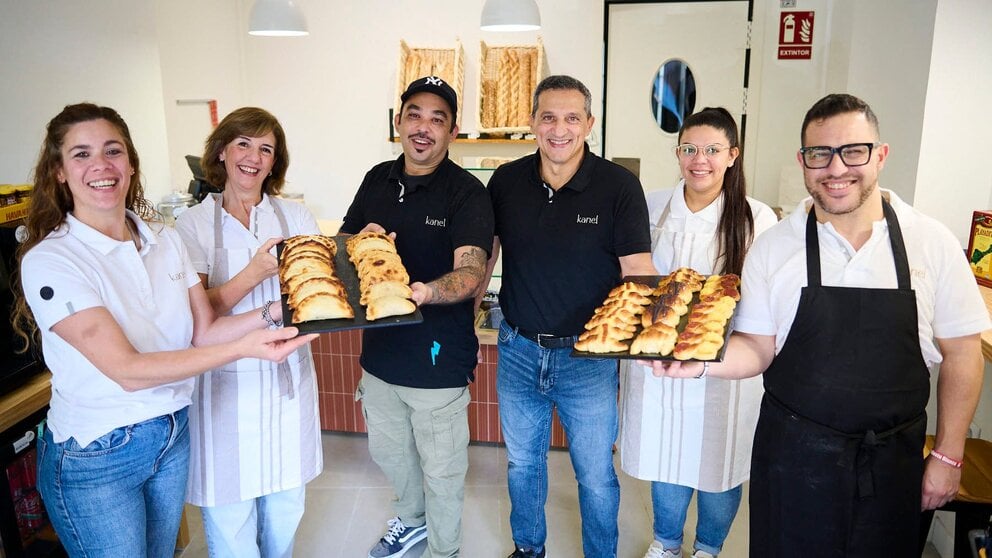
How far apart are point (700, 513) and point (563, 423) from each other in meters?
0.71

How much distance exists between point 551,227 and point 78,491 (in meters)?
1.62

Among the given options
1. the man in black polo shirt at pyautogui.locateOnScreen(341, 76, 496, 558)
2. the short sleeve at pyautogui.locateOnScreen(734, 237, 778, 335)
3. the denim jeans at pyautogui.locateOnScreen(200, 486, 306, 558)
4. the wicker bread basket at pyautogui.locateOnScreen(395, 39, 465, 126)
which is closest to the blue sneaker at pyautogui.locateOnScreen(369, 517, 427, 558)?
the man in black polo shirt at pyautogui.locateOnScreen(341, 76, 496, 558)

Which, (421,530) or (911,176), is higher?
(911,176)

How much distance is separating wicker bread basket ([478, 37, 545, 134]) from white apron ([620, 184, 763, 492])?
3.53 meters

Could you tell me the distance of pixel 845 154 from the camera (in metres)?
1.75

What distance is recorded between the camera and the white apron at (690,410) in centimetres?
253

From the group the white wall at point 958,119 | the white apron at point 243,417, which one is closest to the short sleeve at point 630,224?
the white apron at point 243,417

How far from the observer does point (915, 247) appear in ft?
5.92

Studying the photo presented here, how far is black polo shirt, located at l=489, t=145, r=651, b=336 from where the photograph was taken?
2.43 meters

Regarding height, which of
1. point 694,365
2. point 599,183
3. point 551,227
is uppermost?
point 599,183

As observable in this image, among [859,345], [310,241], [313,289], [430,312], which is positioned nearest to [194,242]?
[310,241]

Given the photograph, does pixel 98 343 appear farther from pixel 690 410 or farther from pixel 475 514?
pixel 475 514

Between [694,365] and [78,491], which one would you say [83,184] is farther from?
[694,365]

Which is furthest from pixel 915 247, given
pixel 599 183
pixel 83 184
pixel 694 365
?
pixel 83 184
